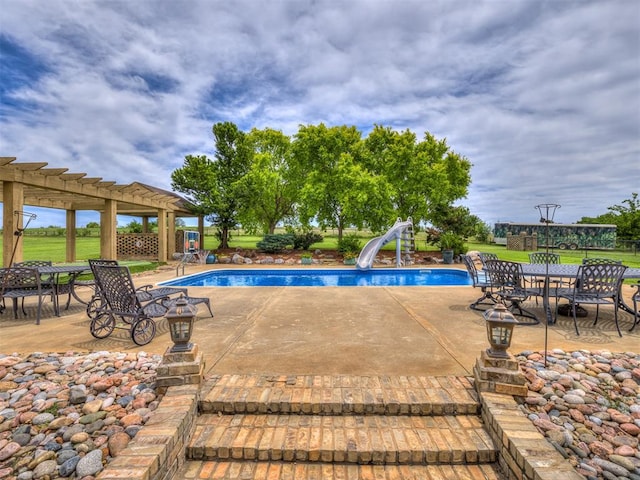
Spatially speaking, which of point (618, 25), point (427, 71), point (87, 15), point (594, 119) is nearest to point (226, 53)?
point (87, 15)

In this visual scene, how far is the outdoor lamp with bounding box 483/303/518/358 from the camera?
107 inches

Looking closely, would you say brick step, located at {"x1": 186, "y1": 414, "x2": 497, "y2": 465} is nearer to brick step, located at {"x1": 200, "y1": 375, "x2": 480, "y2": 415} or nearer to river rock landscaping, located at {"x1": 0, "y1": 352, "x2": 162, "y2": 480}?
brick step, located at {"x1": 200, "y1": 375, "x2": 480, "y2": 415}

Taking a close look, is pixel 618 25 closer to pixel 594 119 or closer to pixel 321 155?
pixel 594 119

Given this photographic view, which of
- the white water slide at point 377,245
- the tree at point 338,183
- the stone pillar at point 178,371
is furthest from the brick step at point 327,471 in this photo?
the tree at point 338,183

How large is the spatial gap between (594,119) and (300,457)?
21.2 m

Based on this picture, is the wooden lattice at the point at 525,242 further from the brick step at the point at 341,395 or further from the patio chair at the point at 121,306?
the patio chair at the point at 121,306

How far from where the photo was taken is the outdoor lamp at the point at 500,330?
8.91 ft

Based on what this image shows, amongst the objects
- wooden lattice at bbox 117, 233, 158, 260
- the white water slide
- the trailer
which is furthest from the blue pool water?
the trailer

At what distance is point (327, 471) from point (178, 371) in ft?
4.95

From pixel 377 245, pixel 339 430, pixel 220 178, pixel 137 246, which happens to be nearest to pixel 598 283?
pixel 339 430

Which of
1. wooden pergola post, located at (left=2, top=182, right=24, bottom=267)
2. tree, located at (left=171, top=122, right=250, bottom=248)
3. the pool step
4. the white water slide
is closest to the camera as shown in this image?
the pool step

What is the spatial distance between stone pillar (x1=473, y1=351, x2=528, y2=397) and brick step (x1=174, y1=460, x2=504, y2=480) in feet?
2.08

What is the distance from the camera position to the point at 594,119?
52.1 ft

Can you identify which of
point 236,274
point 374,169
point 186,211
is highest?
point 374,169
